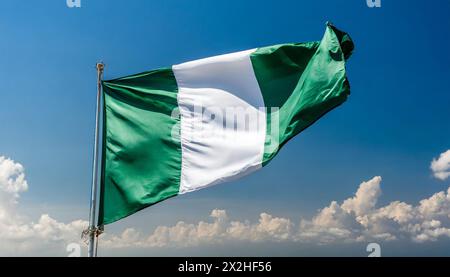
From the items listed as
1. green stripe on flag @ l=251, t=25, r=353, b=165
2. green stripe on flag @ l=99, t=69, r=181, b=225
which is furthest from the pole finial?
green stripe on flag @ l=251, t=25, r=353, b=165

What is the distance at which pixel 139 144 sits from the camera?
17328 mm

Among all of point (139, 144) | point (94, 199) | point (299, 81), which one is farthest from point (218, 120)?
point (94, 199)

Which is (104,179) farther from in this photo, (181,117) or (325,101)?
(325,101)

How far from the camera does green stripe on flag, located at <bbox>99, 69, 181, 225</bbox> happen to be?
1672cm

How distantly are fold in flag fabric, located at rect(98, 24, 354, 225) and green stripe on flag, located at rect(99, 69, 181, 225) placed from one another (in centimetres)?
3

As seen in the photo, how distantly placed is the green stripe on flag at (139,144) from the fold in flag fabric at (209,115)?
0.09 ft

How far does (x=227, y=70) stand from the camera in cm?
1812

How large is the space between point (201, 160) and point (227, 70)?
2.86m

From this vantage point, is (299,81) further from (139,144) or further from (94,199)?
(94,199)

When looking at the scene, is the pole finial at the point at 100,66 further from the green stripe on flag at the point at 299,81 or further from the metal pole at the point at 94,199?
the green stripe on flag at the point at 299,81

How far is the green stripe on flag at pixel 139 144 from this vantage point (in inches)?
658
